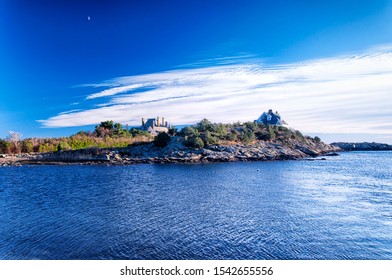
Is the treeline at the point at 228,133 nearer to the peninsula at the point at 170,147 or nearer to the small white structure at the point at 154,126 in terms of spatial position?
the peninsula at the point at 170,147

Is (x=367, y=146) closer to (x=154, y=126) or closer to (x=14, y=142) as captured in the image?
(x=154, y=126)

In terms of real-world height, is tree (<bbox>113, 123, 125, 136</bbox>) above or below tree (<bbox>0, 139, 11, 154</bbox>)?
above

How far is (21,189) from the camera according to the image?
24.3m

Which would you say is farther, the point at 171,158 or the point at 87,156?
the point at 87,156

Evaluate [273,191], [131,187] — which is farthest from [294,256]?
[131,187]

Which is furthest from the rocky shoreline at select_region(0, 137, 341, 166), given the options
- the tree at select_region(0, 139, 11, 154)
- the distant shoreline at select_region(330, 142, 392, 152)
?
the distant shoreline at select_region(330, 142, 392, 152)

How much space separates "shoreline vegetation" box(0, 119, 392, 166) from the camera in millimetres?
52781

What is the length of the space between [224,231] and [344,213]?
298 inches

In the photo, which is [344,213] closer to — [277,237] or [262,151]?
[277,237]

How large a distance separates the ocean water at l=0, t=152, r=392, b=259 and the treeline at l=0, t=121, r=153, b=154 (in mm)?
40940

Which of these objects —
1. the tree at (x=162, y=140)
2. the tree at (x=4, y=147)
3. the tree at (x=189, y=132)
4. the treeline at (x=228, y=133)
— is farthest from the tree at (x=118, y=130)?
the tree at (x=4, y=147)

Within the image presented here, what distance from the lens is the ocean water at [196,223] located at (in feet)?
35.1

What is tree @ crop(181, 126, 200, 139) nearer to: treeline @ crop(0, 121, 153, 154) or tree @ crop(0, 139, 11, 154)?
treeline @ crop(0, 121, 153, 154)

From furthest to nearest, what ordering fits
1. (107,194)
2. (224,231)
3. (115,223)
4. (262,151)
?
1. (262,151)
2. (107,194)
3. (115,223)
4. (224,231)
